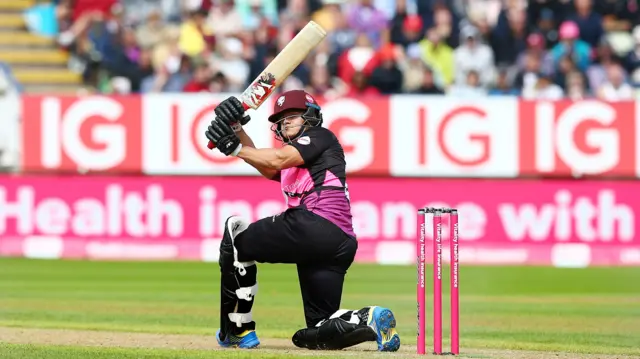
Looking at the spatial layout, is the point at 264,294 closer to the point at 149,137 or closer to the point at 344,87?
the point at 149,137

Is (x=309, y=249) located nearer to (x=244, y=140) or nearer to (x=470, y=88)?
(x=244, y=140)

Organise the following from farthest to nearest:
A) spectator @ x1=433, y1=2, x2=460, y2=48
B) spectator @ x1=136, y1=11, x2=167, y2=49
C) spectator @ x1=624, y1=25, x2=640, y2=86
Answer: spectator @ x1=136, y1=11, x2=167, y2=49 < spectator @ x1=433, y1=2, x2=460, y2=48 < spectator @ x1=624, y1=25, x2=640, y2=86

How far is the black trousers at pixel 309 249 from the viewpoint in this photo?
366 inches

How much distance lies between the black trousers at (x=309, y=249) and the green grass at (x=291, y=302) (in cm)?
60

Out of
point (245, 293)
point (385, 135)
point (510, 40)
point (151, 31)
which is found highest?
point (151, 31)

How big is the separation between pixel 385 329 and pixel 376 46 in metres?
12.9

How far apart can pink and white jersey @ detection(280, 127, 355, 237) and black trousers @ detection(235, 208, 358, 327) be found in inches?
3.0

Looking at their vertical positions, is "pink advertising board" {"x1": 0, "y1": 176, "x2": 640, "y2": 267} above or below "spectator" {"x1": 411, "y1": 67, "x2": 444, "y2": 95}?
below

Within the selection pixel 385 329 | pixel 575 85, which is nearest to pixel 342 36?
pixel 575 85

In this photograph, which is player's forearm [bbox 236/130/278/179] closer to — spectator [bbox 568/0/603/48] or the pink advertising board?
the pink advertising board

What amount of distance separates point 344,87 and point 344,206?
1145 cm

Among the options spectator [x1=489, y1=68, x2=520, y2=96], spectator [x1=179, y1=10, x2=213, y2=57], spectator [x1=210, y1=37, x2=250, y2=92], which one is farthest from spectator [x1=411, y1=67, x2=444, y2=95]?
spectator [x1=179, y1=10, x2=213, y2=57]

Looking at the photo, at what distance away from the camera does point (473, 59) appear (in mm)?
21078

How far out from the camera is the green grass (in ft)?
36.1
